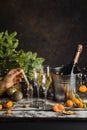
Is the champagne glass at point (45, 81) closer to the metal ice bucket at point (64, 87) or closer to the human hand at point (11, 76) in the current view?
the metal ice bucket at point (64, 87)

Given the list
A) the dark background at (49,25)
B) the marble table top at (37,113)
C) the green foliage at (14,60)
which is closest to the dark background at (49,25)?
the dark background at (49,25)

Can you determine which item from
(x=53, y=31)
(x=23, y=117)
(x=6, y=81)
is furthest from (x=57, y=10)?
(x=23, y=117)

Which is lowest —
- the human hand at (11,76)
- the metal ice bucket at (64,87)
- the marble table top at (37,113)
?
the marble table top at (37,113)

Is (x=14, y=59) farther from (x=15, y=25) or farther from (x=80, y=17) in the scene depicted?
(x=80, y=17)

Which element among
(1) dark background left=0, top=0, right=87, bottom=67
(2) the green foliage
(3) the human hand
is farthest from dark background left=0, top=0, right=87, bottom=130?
(3) the human hand

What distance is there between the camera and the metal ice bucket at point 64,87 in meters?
2.07

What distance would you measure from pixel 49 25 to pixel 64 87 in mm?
680

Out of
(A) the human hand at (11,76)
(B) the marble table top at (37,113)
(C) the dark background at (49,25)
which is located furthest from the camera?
(C) the dark background at (49,25)

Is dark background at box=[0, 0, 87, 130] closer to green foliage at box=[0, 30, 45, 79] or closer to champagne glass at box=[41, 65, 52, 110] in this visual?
green foliage at box=[0, 30, 45, 79]

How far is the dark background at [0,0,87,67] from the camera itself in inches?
102

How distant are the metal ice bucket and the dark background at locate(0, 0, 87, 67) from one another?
0.56 meters

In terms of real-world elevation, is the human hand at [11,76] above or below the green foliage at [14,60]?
below

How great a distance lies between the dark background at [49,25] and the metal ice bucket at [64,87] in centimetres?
56

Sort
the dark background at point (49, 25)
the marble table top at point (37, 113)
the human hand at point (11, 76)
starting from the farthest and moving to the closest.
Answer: the dark background at point (49, 25) < the human hand at point (11, 76) < the marble table top at point (37, 113)
